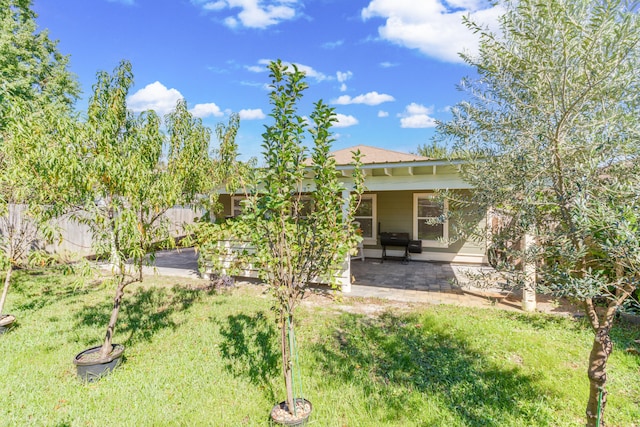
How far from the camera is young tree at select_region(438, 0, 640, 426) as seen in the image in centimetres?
162

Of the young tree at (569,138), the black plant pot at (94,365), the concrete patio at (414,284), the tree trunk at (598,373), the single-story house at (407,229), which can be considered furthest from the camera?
the single-story house at (407,229)

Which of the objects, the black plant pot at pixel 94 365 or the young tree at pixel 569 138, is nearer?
the young tree at pixel 569 138

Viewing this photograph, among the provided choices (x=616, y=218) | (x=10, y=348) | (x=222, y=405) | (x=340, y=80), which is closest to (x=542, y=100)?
(x=616, y=218)

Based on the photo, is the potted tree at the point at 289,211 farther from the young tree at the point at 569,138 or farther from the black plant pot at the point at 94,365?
the black plant pot at the point at 94,365

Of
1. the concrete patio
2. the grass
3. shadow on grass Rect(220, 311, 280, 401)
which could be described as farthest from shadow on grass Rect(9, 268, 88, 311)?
shadow on grass Rect(220, 311, 280, 401)

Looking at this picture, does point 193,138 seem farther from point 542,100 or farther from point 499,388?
point 499,388

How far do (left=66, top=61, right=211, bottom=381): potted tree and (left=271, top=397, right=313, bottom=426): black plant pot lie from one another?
91.0 inches

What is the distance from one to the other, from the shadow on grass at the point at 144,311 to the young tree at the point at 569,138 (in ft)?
17.6

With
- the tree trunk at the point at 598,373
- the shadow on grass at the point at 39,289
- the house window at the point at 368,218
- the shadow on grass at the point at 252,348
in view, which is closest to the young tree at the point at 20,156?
the shadow on grass at the point at 39,289

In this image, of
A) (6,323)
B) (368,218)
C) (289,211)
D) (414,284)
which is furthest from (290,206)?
(368,218)

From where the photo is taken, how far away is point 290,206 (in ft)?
9.05

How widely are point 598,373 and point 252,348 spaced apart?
151 inches

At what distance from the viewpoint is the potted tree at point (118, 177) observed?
3375mm

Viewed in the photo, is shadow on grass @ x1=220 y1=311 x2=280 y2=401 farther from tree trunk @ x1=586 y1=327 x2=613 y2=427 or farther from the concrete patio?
tree trunk @ x1=586 y1=327 x2=613 y2=427
